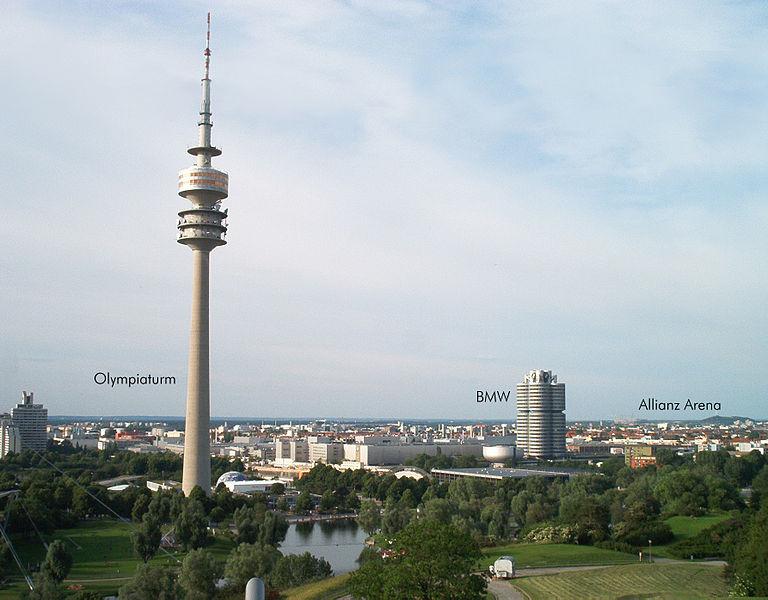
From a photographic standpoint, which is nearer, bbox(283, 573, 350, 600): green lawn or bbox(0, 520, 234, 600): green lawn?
bbox(283, 573, 350, 600): green lawn

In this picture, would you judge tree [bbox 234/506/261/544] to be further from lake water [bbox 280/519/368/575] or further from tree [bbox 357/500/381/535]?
tree [bbox 357/500/381/535]

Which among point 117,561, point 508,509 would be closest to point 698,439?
point 508,509

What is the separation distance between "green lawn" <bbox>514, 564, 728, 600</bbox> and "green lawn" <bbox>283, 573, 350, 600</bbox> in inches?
267

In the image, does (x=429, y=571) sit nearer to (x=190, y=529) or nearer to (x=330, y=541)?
(x=190, y=529)

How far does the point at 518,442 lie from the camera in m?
152

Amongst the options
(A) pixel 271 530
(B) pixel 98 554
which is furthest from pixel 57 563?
(A) pixel 271 530

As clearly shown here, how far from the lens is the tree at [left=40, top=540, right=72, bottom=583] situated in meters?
42.2

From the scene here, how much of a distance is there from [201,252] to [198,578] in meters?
47.1

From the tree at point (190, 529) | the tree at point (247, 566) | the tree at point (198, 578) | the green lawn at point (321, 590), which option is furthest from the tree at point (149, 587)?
the tree at point (190, 529)

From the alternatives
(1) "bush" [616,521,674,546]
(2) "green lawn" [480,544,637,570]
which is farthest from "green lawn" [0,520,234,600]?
(1) "bush" [616,521,674,546]

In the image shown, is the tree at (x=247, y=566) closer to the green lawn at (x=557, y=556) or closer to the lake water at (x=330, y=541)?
the lake water at (x=330, y=541)

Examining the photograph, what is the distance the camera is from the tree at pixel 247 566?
38.5 meters

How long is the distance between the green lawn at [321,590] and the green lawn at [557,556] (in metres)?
7.03

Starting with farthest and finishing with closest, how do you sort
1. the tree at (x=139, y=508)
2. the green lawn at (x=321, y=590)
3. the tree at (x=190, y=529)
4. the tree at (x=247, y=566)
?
the tree at (x=139, y=508) < the tree at (x=190, y=529) < the tree at (x=247, y=566) < the green lawn at (x=321, y=590)
